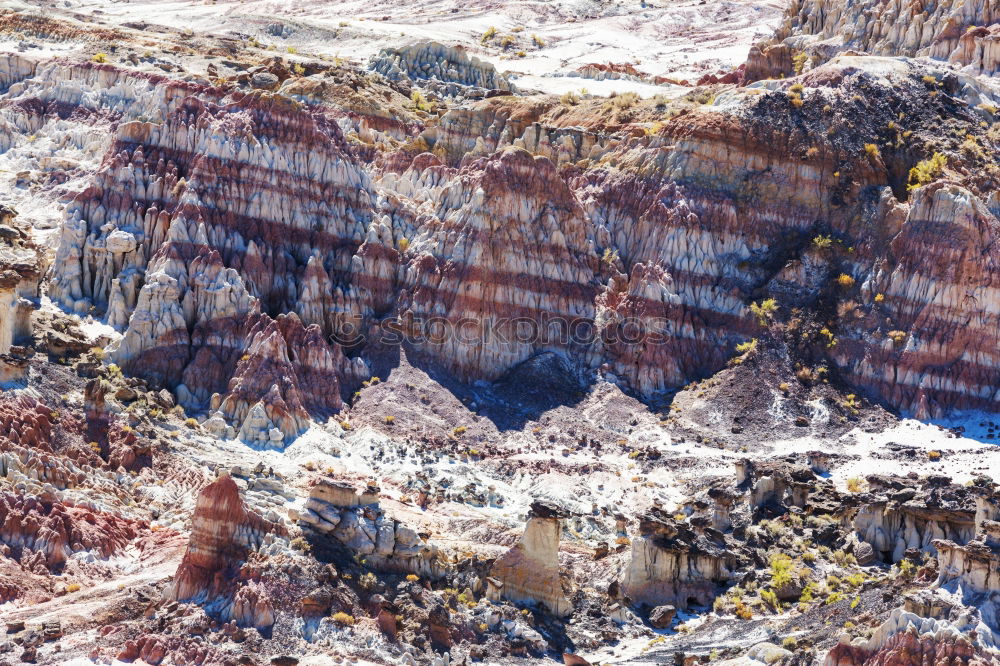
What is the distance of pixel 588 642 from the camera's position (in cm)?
7800

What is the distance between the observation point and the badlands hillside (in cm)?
7375

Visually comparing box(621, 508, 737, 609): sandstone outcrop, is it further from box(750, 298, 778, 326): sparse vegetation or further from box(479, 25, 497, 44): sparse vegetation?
box(479, 25, 497, 44): sparse vegetation

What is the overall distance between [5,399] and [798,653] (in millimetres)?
33423

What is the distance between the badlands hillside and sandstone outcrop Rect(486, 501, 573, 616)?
5.4 inches

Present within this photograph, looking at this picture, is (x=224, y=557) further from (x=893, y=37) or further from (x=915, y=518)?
(x=893, y=37)

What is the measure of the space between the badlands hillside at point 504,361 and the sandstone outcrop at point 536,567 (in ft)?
0.45

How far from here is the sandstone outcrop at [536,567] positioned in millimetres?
79438

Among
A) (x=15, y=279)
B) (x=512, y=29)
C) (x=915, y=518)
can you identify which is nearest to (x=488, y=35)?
(x=512, y=29)

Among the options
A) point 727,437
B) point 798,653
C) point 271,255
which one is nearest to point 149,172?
point 271,255

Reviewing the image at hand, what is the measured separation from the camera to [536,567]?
7994 cm

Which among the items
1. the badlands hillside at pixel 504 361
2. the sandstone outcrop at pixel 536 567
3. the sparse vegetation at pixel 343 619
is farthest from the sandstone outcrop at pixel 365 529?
the sparse vegetation at pixel 343 619

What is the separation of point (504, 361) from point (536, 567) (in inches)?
983

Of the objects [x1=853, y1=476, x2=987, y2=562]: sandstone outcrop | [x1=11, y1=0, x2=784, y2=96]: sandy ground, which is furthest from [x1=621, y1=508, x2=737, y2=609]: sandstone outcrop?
[x1=11, y1=0, x2=784, y2=96]: sandy ground

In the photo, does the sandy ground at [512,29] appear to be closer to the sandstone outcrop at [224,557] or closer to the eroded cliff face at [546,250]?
the eroded cliff face at [546,250]
